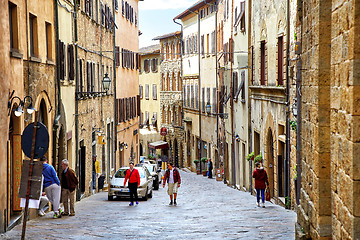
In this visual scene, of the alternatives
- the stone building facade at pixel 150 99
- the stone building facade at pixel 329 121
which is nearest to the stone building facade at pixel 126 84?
the stone building facade at pixel 150 99

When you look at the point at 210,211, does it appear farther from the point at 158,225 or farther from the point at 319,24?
the point at 319,24

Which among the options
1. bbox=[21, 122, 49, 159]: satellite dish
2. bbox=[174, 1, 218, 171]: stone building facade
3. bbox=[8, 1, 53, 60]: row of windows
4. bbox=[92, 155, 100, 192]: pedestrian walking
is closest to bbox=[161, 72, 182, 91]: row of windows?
bbox=[174, 1, 218, 171]: stone building facade

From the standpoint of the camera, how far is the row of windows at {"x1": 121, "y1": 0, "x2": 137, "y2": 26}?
149ft

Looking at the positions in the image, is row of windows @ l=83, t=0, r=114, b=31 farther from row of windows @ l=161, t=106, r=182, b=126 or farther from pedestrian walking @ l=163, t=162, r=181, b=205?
row of windows @ l=161, t=106, r=182, b=126

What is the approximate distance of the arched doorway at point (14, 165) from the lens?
14.2m

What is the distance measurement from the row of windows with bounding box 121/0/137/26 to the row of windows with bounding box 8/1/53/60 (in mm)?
25545

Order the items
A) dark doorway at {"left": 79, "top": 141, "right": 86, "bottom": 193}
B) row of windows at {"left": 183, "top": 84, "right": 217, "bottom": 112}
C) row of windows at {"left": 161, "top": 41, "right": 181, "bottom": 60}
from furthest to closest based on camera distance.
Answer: row of windows at {"left": 161, "top": 41, "right": 181, "bottom": 60} → row of windows at {"left": 183, "top": 84, "right": 217, "bottom": 112} → dark doorway at {"left": 79, "top": 141, "right": 86, "bottom": 193}

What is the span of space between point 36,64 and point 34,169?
24.9ft

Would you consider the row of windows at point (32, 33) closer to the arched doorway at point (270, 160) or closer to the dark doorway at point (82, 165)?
the dark doorway at point (82, 165)

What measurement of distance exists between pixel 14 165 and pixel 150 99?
201 ft

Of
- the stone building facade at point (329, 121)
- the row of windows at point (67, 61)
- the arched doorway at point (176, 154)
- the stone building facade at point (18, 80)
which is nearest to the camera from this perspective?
the stone building facade at point (329, 121)

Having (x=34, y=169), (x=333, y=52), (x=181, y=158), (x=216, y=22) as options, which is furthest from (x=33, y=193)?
(x=181, y=158)

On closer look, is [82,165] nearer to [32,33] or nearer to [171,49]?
[32,33]

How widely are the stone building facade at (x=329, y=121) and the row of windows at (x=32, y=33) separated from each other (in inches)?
262
